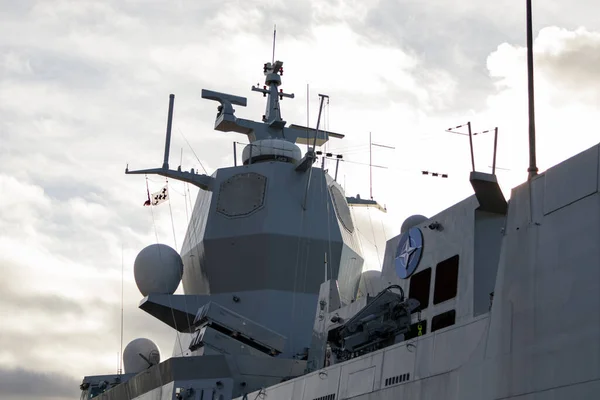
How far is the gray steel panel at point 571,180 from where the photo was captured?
29.8 ft

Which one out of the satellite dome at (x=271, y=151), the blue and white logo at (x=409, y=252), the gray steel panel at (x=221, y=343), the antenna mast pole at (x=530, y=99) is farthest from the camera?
the satellite dome at (x=271, y=151)

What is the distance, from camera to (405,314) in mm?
13344

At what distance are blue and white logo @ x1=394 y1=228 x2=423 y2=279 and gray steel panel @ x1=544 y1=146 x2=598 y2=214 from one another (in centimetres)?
398

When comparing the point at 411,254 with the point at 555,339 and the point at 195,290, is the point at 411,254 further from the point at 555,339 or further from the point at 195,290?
the point at 195,290

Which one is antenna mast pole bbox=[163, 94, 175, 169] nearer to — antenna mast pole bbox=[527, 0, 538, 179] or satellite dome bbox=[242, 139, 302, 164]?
satellite dome bbox=[242, 139, 302, 164]

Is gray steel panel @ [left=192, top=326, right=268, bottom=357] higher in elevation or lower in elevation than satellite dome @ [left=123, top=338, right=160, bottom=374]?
lower

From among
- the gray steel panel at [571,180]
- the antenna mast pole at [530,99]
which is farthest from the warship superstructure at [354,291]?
the antenna mast pole at [530,99]

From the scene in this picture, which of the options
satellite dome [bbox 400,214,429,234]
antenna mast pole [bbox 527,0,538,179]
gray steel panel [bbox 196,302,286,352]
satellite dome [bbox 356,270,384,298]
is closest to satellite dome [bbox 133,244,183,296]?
gray steel panel [bbox 196,302,286,352]

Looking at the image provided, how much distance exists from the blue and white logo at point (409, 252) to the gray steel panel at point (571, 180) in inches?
157

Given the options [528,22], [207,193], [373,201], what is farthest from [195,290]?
[528,22]

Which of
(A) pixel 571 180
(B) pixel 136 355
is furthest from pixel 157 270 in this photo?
(A) pixel 571 180

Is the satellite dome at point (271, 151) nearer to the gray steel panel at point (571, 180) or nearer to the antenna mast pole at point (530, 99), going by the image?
the antenna mast pole at point (530, 99)

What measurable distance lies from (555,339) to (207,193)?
17.4 meters

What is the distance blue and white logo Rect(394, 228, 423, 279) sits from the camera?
13578 mm
